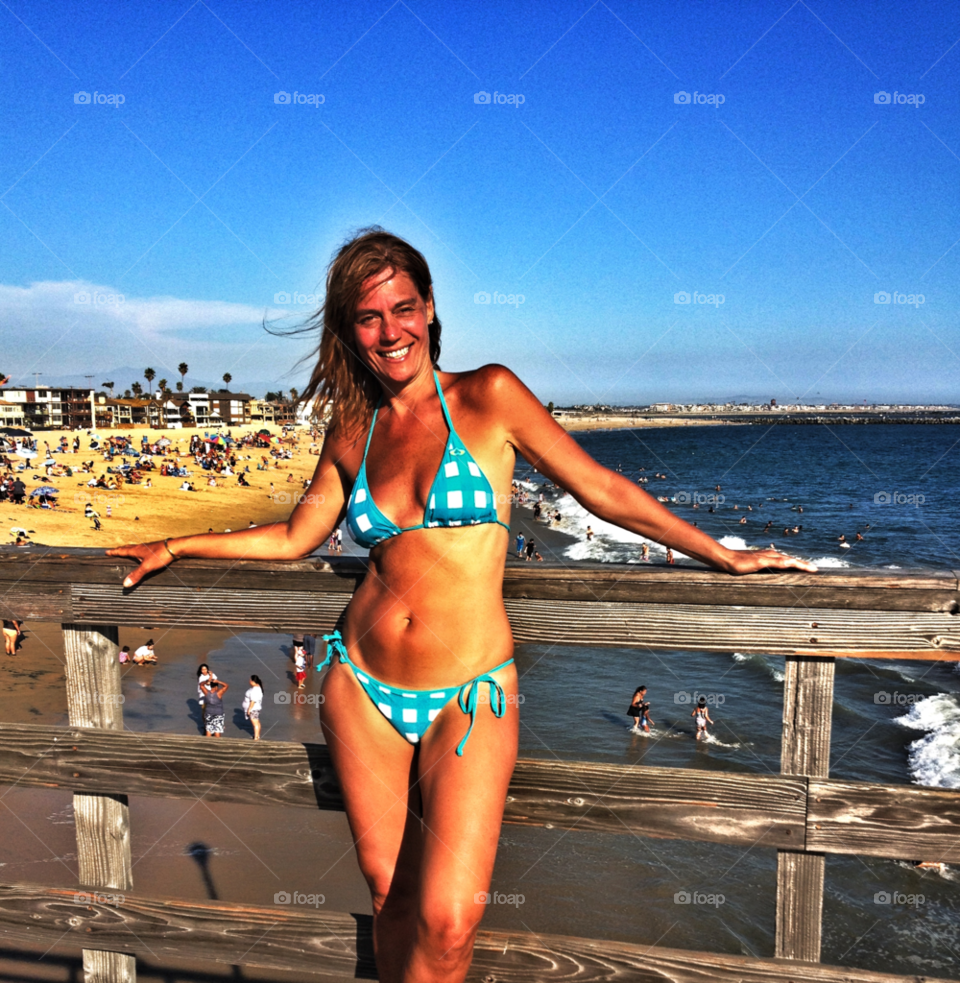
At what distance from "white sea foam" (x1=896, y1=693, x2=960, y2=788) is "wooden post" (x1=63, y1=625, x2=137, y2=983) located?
35.2ft

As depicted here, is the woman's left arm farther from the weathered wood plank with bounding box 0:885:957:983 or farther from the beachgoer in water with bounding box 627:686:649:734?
the beachgoer in water with bounding box 627:686:649:734

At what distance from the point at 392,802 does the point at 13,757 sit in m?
1.11

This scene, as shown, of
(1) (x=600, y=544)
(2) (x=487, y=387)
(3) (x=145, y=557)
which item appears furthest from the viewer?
(1) (x=600, y=544)

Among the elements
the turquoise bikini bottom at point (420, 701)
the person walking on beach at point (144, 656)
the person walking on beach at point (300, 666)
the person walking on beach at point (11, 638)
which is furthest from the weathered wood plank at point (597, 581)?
the person walking on beach at point (11, 638)

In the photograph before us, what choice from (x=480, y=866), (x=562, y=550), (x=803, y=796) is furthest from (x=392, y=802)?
(x=562, y=550)

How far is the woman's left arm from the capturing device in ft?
6.57

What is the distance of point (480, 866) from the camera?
1.89 m

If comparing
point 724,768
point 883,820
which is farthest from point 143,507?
point 883,820

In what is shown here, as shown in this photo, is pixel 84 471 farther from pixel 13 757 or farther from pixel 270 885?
pixel 13 757

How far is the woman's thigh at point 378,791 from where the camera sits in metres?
2.07

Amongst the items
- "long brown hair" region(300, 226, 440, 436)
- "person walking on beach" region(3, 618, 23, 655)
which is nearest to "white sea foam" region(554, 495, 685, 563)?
"person walking on beach" region(3, 618, 23, 655)

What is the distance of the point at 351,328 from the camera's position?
239 cm

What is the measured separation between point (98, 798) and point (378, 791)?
33.4 inches

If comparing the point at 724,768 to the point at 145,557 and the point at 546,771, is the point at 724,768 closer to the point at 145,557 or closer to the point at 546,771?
the point at 546,771
